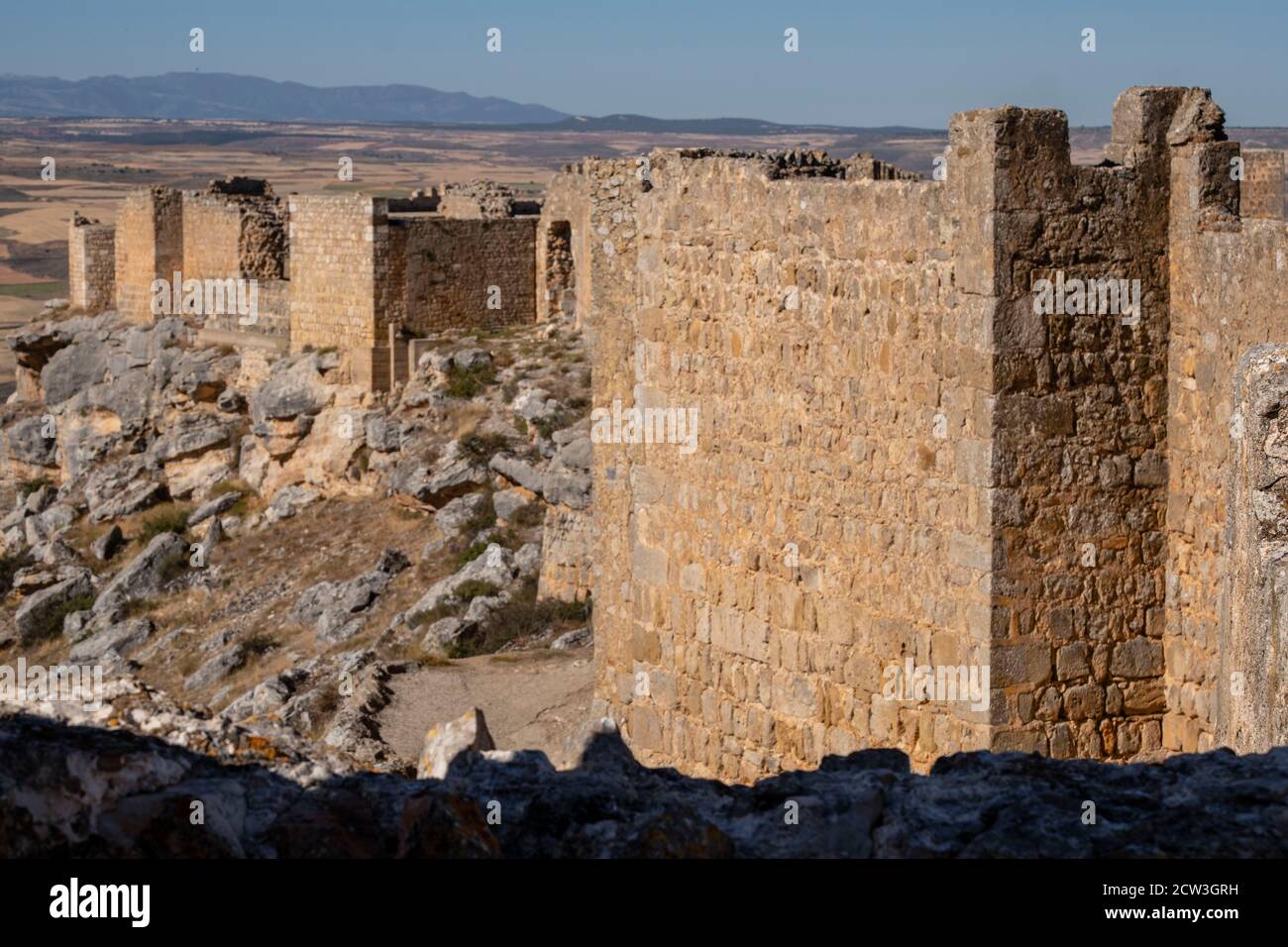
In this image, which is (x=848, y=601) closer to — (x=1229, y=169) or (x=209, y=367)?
(x=1229, y=169)

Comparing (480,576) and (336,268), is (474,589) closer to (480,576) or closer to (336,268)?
(480,576)

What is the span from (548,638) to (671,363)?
7375 millimetres

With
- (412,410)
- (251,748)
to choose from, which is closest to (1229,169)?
(251,748)

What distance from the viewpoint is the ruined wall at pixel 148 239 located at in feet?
96.2

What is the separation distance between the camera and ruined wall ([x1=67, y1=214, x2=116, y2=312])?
31.5 metres

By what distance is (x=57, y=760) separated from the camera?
14.6 feet

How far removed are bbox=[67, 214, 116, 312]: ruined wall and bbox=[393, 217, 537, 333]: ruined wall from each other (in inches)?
304

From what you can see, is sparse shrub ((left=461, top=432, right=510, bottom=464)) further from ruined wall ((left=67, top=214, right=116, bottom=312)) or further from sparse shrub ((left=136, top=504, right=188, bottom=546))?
ruined wall ((left=67, top=214, right=116, bottom=312))

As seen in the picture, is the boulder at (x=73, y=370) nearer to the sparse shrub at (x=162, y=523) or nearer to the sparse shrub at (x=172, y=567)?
the sparse shrub at (x=162, y=523)

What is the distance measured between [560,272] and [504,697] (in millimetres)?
13991

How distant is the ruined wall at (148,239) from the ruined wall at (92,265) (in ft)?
4.57

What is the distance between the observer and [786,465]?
8.86 m

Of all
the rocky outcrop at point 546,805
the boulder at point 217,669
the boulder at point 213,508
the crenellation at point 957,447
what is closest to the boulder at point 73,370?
the boulder at point 213,508

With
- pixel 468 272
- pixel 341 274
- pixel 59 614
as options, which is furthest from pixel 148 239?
pixel 59 614
